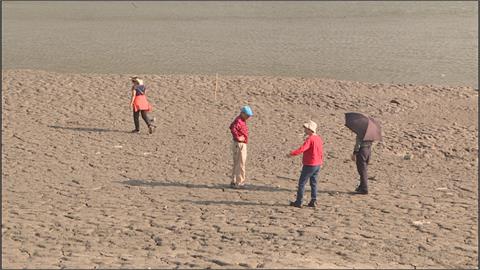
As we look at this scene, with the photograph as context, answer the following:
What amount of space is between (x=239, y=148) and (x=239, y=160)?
0.21 metres

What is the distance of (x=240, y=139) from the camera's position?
1362cm

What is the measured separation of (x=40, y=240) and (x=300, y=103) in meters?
11.1

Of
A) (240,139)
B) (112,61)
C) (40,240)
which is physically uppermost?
(112,61)

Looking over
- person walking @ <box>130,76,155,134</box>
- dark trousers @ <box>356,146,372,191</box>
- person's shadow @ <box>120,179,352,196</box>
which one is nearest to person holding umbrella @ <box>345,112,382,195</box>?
dark trousers @ <box>356,146,372,191</box>

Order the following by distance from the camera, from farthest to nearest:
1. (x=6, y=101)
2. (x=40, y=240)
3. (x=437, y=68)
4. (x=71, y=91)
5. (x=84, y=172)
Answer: (x=437, y=68) < (x=71, y=91) < (x=6, y=101) < (x=84, y=172) < (x=40, y=240)

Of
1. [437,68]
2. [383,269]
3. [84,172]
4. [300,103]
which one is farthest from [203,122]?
[437,68]

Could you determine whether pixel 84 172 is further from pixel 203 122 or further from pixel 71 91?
pixel 71 91

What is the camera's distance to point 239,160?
1368cm

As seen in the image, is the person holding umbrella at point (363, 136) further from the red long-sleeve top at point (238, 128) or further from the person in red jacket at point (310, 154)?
the red long-sleeve top at point (238, 128)

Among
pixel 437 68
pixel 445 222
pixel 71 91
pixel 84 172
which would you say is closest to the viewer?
pixel 445 222

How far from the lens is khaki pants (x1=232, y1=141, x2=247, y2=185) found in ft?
44.8

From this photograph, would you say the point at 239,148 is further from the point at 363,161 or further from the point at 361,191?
the point at 361,191

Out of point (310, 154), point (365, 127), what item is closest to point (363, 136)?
point (365, 127)

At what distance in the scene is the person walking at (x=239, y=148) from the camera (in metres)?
13.5
